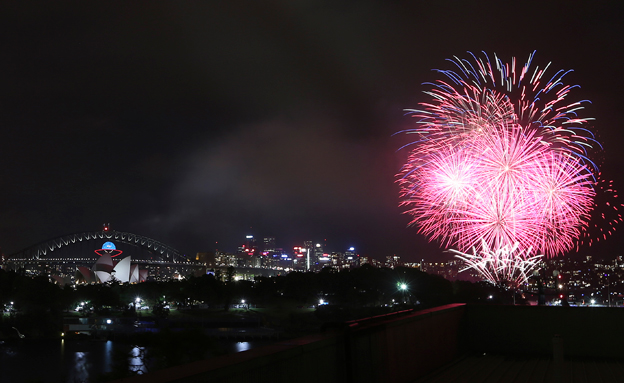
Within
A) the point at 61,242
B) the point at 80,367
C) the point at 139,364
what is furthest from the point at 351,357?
the point at 61,242

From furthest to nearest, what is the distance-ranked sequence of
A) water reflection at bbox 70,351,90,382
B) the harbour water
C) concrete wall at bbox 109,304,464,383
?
the harbour water → water reflection at bbox 70,351,90,382 → concrete wall at bbox 109,304,464,383

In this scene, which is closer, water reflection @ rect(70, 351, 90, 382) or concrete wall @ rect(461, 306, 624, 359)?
concrete wall @ rect(461, 306, 624, 359)

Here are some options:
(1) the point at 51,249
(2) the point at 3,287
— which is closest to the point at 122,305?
(2) the point at 3,287

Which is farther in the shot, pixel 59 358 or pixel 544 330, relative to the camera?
pixel 59 358

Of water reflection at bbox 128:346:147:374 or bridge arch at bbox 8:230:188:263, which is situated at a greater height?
bridge arch at bbox 8:230:188:263

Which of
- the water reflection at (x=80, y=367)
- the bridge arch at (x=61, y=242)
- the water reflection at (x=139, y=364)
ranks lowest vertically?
the water reflection at (x=80, y=367)

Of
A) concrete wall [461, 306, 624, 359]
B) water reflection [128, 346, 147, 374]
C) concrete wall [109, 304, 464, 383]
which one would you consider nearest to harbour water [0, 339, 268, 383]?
water reflection [128, 346, 147, 374]

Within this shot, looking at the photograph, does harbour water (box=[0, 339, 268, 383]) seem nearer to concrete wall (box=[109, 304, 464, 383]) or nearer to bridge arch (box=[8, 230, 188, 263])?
concrete wall (box=[109, 304, 464, 383])

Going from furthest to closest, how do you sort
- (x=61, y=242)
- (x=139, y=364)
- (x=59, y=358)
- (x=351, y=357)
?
(x=61, y=242) → (x=59, y=358) → (x=139, y=364) → (x=351, y=357)

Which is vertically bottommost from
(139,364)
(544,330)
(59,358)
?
(59,358)

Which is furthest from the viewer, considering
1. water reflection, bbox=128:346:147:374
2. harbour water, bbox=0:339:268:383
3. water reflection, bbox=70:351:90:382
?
harbour water, bbox=0:339:268:383

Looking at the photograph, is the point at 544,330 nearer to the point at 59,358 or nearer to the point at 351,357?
the point at 351,357

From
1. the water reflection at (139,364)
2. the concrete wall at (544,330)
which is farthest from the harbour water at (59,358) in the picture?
the concrete wall at (544,330)

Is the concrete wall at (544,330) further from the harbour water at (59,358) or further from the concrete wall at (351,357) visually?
the harbour water at (59,358)
